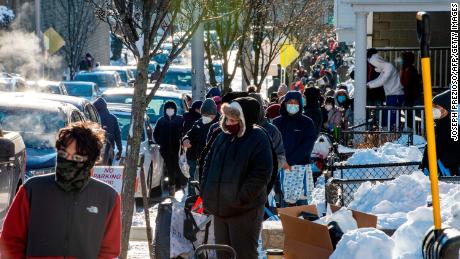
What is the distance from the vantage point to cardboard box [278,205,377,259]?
8398 mm

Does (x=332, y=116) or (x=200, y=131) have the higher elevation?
(x=200, y=131)

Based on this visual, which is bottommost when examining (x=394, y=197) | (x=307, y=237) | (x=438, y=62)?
(x=307, y=237)

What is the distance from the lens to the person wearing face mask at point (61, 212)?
6000 millimetres

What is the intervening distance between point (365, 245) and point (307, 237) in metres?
0.94

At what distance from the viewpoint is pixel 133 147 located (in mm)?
10383

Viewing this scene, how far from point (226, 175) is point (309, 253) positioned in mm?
817

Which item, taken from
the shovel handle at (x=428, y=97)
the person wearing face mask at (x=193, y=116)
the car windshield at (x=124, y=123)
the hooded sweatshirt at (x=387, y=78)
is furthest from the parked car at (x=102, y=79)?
the shovel handle at (x=428, y=97)

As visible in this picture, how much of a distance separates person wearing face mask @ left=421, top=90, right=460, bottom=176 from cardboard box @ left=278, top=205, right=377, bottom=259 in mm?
2142

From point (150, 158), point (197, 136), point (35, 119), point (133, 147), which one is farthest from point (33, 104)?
point (133, 147)

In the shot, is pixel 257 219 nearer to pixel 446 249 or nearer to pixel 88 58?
pixel 446 249

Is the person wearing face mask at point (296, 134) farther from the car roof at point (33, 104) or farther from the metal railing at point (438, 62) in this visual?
the metal railing at point (438, 62)

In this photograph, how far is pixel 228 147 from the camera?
871 centimetres

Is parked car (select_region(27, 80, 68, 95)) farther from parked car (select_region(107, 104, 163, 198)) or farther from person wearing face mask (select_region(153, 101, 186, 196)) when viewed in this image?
person wearing face mask (select_region(153, 101, 186, 196))

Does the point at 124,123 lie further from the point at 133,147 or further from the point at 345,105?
the point at 133,147
